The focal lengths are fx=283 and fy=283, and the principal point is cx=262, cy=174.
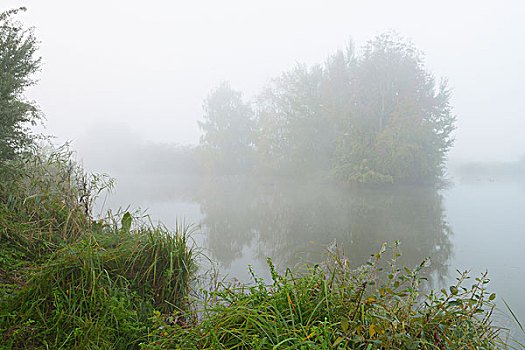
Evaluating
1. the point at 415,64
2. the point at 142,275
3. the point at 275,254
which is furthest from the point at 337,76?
the point at 142,275

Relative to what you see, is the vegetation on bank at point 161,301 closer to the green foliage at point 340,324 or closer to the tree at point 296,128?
the green foliage at point 340,324

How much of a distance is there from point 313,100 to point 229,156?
7.93m

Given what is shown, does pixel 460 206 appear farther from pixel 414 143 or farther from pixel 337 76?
pixel 337 76

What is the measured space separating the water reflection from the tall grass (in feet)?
5.31

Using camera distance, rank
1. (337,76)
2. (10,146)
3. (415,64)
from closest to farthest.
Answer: (10,146) → (415,64) → (337,76)

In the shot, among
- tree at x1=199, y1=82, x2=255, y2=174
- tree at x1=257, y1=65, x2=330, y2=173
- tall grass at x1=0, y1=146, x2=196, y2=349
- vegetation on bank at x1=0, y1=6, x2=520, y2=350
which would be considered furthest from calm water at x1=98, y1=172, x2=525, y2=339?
tree at x1=199, y1=82, x2=255, y2=174

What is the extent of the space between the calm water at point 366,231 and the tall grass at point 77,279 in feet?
4.84

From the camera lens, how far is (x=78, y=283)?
2.04 metres

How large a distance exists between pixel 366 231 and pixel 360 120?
10383mm

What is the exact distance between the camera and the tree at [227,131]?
21.6 metres

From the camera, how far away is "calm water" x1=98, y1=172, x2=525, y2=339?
4.11 meters

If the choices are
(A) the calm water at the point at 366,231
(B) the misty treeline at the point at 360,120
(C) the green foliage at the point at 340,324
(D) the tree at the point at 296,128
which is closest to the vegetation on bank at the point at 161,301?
(C) the green foliage at the point at 340,324

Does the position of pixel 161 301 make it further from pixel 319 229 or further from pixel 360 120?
pixel 360 120

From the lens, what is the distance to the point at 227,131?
21562mm
